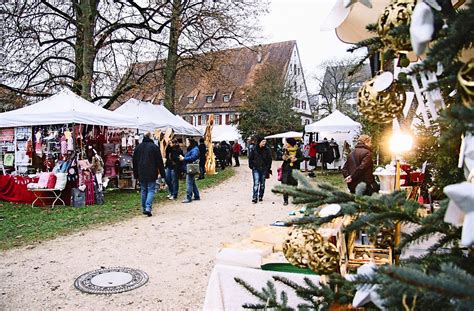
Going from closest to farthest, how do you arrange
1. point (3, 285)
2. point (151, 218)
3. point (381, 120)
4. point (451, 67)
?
point (451, 67)
point (381, 120)
point (3, 285)
point (151, 218)

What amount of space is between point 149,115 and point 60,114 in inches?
203

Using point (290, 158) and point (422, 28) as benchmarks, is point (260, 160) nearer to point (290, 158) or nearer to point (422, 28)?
point (290, 158)

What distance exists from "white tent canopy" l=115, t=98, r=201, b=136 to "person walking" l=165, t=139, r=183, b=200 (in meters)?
2.83

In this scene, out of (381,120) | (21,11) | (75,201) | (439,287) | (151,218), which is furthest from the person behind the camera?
(21,11)

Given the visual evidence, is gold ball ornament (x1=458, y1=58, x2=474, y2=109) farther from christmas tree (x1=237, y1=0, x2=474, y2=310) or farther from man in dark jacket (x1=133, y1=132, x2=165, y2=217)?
man in dark jacket (x1=133, y1=132, x2=165, y2=217)

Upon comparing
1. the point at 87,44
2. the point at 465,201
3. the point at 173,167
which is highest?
the point at 87,44

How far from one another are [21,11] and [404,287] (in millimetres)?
17219

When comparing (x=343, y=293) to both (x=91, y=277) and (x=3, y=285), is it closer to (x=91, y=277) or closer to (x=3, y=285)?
(x=91, y=277)

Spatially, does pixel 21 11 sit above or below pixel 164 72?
above

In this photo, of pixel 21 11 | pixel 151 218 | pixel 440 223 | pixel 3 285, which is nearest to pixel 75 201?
pixel 151 218

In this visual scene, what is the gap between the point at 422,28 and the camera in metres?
0.98

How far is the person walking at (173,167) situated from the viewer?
10969 mm

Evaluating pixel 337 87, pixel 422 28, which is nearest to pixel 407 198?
pixel 422 28

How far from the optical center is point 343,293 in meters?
1.34
